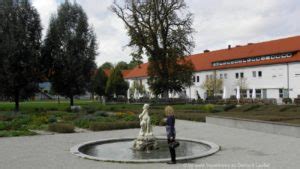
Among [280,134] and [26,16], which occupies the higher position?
[26,16]

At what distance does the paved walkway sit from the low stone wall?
1.48 feet

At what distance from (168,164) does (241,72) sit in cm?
5715

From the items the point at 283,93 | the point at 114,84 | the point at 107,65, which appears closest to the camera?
the point at 283,93

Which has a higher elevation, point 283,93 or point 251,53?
point 251,53

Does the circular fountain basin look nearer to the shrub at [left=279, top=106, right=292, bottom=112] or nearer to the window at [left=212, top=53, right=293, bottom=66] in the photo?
the shrub at [left=279, top=106, right=292, bottom=112]

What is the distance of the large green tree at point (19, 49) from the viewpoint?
129 feet

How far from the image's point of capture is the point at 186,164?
38.6ft

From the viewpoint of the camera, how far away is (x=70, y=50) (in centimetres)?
4769

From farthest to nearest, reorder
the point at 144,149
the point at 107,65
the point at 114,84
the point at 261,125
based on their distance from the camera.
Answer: the point at 107,65 < the point at 114,84 < the point at 261,125 < the point at 144,149

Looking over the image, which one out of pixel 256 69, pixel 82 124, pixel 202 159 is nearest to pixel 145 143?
pixel 202 159

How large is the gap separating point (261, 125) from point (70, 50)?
31586 mm

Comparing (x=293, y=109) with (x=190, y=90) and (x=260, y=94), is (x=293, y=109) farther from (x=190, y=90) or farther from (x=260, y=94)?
(x=190, y=90)

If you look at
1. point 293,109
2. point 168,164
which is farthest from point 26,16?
point 168,164

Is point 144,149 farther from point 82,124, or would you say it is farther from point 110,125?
point 82,124
